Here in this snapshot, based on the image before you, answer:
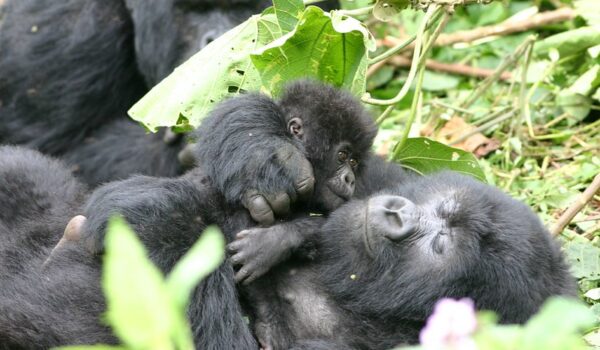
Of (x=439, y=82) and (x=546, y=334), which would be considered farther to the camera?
(x=439, y=82)

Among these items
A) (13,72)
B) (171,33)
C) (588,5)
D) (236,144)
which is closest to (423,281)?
(236,144)

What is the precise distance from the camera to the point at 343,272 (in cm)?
283

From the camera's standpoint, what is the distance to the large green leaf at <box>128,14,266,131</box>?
11.8ft

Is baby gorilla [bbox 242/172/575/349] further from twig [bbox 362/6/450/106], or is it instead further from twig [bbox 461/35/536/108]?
twig [bbox 461/35/536/108]

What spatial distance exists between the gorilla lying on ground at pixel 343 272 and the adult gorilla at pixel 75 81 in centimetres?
225

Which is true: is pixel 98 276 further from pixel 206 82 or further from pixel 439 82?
pixel 439 82

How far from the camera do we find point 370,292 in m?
2.76

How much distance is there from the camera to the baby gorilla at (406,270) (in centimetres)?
263

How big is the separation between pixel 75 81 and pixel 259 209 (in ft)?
8.89

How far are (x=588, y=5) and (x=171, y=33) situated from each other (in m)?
2.31

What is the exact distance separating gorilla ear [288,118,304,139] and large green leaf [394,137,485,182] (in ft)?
2.65

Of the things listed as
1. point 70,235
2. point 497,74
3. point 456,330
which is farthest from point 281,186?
point 497,74

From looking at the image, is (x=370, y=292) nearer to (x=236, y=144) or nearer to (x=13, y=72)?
(x=236, y=144)

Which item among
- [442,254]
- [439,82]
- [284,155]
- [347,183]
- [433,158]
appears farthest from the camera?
[439,82]
